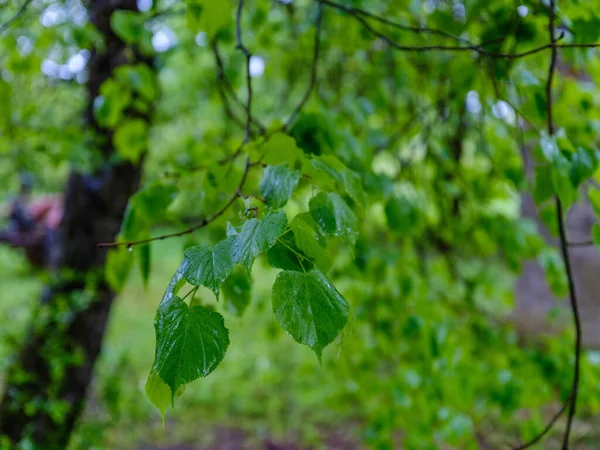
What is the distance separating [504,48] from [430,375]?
1.08 meters

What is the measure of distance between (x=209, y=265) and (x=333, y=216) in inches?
8.0

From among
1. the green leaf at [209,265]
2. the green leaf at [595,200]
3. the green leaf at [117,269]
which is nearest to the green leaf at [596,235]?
the green leaf at [595,200]

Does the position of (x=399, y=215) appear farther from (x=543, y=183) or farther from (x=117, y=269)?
(x=117, y=269)

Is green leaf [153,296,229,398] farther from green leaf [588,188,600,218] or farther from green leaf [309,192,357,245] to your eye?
green leaf [588,188,600,218]

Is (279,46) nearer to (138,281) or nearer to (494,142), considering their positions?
(494,142)

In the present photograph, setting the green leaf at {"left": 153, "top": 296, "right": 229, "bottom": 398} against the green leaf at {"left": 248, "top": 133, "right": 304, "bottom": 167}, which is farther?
the green leaf at {"left": 248, "top": 133, "right": 304, "bottom": 167}

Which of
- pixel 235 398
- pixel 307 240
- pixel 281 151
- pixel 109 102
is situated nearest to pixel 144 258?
pixel 281 151

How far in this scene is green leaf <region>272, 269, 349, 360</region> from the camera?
0.55 meters

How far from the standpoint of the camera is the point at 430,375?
1658 mm

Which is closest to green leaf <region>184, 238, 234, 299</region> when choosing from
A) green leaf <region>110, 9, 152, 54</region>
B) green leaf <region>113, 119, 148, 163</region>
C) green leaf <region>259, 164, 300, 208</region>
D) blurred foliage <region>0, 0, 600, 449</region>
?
blurred foliage <region>0, 0, 600, 449</region>

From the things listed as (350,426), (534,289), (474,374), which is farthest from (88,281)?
(534,289)

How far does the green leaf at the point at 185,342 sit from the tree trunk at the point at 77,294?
57.2 inches

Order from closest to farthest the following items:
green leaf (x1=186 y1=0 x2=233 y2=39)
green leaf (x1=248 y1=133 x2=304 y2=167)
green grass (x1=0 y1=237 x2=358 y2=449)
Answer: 1. green leaf (x1=248 y1=133 x2=304 y2=167)
2. green leaf (x1=186 y1=0 x2=233 y2=39)
3. green grass (x1=0 y1=237 x2=358 y2=449)

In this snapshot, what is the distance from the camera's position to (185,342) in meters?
0.55
